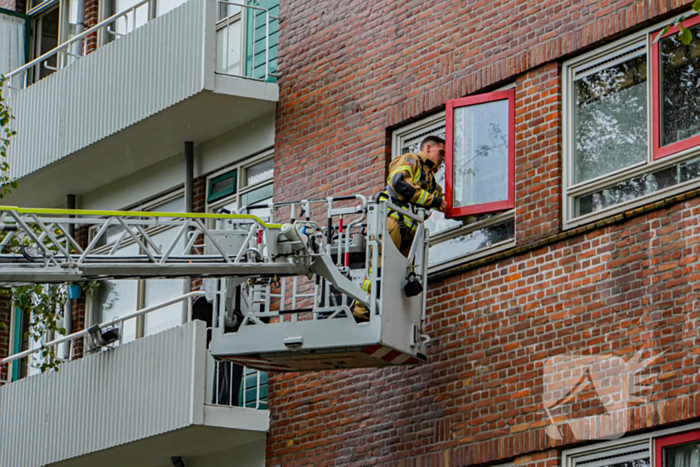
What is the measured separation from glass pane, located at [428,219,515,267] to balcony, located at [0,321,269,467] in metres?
2.58

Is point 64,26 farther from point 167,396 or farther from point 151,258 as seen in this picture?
point 151,258

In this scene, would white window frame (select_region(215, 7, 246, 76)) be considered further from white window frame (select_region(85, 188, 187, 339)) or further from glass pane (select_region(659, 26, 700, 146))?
glass pane (select_region(659, 26, 700, 146))

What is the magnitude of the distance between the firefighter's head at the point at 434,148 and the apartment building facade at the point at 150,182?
2975mm

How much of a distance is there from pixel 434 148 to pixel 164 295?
5404 mm

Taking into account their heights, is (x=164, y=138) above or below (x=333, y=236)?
above

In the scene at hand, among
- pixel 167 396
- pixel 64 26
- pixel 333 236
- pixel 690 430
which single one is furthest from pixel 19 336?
pixel 690 430

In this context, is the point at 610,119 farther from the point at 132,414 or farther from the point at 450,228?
the point at 132,414

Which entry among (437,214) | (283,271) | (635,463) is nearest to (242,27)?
(437,214)

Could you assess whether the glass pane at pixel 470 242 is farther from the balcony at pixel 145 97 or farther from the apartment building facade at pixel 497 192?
the balcony at pixel 145 97

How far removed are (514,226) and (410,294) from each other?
127 cm

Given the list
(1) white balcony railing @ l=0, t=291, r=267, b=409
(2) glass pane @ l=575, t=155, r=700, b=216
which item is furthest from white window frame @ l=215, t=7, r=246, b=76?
(2) glass pane @ l=575, t=155, r=700, b=216

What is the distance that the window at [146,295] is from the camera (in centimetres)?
1791

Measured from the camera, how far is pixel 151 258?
1269 centimetres

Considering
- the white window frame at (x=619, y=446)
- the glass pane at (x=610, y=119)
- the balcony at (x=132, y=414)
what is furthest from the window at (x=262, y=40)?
the white window frame at (x=619, y=446)
